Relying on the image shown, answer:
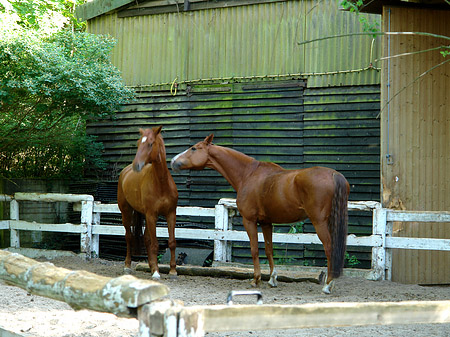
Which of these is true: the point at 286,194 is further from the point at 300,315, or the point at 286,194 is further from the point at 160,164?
the point at 300,315

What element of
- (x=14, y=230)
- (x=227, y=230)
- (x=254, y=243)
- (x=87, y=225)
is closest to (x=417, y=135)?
(x=254, y=243)

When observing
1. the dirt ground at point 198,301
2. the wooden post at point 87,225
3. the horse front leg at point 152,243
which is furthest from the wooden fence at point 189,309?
the wooden post at point 87,225

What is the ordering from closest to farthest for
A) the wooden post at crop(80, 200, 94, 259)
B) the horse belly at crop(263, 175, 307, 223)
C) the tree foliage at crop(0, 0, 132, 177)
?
the horse belly at crop(263, 175, 307, 223) < the tree foliage at crop(0, 0, 132, 177) < the wooden post at crop(80, 200, 94, 259)

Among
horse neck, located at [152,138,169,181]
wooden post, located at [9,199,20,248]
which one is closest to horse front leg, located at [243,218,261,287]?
horse neck, located at [152,138,169,181]

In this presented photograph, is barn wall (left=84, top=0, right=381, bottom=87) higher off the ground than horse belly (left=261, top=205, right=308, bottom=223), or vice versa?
barn wall (left=84, top=0, right=381, bottom=87)

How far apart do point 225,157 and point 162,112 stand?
4540 millimetres

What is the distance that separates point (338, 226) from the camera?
658cm

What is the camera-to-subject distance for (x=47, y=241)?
1173 cm

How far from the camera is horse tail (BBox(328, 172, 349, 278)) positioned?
21.5 ft

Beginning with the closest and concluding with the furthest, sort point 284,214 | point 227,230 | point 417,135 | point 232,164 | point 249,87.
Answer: point 284,214 < point 232,164 < point 417,135 < point 227,230 < point 249,87

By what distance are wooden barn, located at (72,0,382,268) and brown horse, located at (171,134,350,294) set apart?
126 inches

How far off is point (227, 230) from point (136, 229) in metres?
1.43

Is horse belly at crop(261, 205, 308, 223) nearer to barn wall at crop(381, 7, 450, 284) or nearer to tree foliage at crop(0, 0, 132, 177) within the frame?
barn wall at crop(381, 7, 450, 284)

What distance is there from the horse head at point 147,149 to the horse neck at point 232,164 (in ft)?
2.42
